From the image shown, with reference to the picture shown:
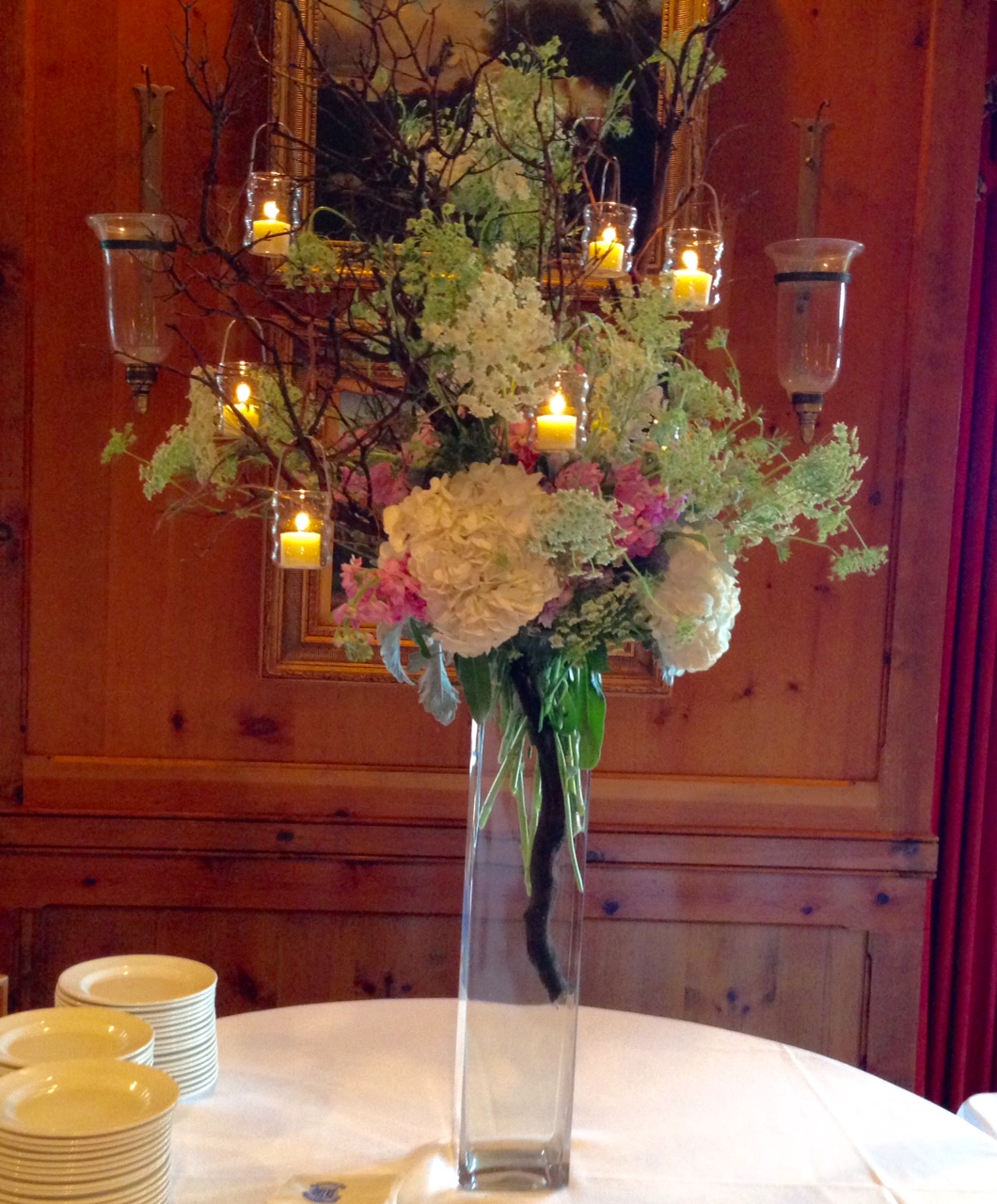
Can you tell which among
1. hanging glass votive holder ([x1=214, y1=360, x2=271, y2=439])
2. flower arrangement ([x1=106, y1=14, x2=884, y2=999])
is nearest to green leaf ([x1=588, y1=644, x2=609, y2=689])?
flower arrangement ([x1=106, y1=14, x2=884, y2=999])

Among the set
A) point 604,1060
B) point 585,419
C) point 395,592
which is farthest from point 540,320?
point 604,1060

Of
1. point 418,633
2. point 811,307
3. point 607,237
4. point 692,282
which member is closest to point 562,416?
point 418,633

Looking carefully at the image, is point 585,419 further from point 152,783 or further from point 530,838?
point 152,783

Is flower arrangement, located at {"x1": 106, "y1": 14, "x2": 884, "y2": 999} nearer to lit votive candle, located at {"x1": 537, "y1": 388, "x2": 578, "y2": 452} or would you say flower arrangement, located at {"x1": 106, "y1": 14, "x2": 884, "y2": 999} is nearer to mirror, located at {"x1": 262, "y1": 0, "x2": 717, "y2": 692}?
lit votive candle, located at {"x1": 537, "y1": 388, "x2": 578, "y2": 452}

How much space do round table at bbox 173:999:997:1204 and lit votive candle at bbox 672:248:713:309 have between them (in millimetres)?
879

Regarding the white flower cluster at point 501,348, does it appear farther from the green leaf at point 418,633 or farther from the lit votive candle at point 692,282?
the lit votive candle at point 692,282

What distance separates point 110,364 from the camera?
209 centimetres

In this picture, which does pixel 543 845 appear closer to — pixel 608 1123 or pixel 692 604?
pixel 692 604

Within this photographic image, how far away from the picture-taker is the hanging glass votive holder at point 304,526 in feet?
3.44

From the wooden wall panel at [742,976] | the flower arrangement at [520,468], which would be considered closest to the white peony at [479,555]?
the flower arrangement at [520,468]

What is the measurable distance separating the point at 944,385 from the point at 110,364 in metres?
1.49

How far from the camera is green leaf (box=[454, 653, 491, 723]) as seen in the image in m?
1.07

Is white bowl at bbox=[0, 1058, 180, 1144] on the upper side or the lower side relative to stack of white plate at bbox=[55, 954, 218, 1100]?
upper

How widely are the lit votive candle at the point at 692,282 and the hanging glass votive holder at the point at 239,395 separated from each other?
0.47 meters
